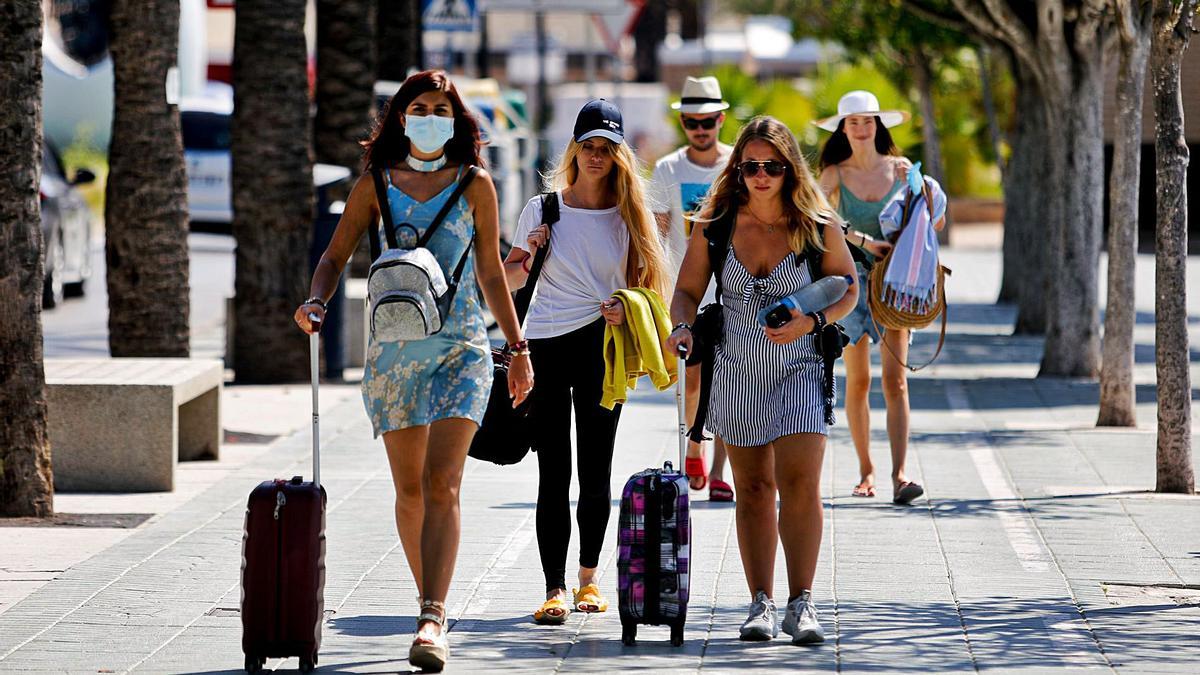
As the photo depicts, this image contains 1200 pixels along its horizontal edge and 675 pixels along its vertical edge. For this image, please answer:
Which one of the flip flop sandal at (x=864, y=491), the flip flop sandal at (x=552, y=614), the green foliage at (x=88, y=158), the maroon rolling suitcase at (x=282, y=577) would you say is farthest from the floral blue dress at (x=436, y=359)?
the green foliage at (x=88, y=158)

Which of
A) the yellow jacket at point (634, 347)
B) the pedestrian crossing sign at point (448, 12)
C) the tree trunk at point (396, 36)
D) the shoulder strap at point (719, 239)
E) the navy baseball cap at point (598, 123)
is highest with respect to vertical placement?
the pedestrian crossing sign at point (448, 12)

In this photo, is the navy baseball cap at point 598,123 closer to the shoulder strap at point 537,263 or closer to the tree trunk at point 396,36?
the shoulder strap at point 537,263

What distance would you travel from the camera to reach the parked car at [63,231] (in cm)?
1970

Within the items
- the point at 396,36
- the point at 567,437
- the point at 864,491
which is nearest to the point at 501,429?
the point at 567,437

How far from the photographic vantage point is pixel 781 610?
712 centimetres

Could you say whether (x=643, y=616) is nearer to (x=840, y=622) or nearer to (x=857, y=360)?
(x=840, y=622)

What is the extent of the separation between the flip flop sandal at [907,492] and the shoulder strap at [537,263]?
9.70 feet

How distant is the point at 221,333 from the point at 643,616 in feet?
41.6

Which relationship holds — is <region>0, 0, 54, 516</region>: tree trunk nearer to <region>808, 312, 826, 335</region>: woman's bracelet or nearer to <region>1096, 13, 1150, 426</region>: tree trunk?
<region>808, 312, 826, 335</region>: woman's bracelet

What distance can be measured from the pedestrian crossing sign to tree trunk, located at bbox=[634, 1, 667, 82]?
29.3m

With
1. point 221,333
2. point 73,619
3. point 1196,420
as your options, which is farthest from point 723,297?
point 221,333

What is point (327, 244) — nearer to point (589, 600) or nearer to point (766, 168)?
point (589, 600)

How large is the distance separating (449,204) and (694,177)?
322 centimetres

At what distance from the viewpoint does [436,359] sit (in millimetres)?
6230
